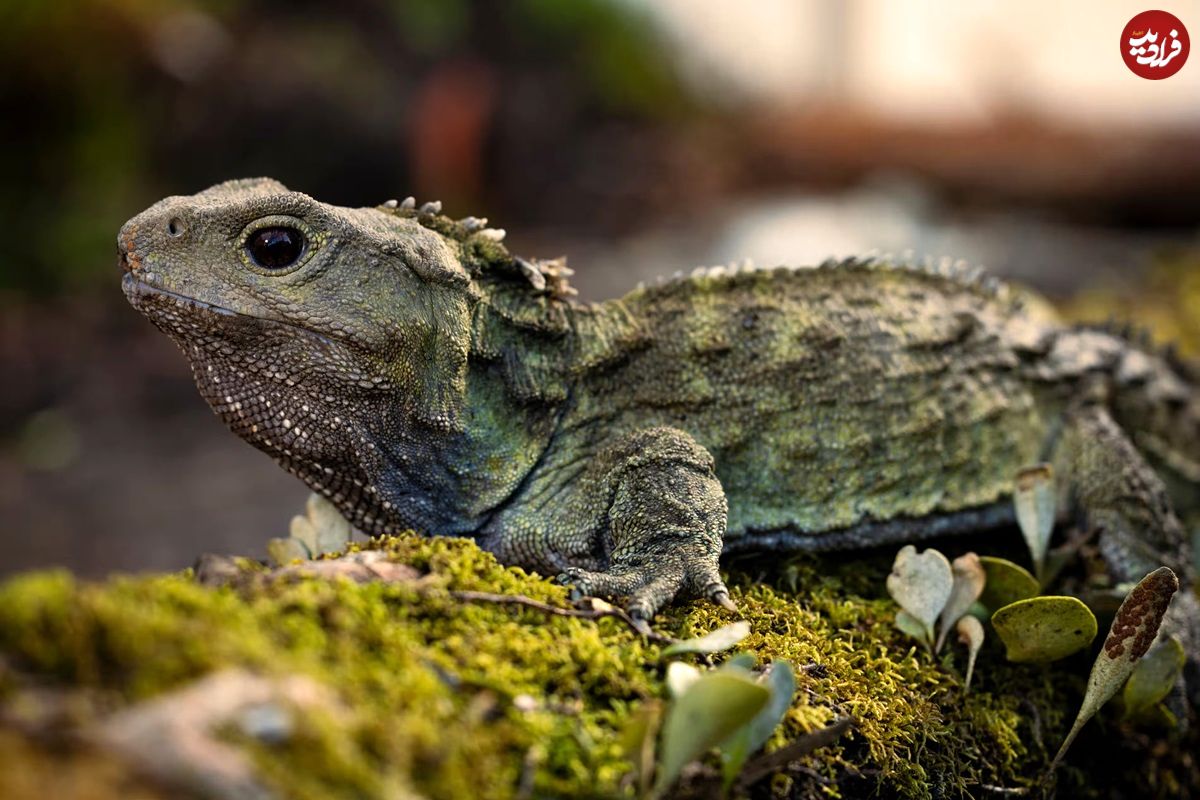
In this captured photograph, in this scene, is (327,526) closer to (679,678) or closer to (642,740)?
Result: (679,678)

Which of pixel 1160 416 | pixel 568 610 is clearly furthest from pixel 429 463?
pixel 1160 416

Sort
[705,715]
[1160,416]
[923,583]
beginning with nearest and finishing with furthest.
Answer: [705,715], [923,583], [1160,416]

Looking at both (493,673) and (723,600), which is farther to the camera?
(723,600)

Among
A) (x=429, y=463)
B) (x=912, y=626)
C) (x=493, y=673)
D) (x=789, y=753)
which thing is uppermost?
(x=429, y=463)

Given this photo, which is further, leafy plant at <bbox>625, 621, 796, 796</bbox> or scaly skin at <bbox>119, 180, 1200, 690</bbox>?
scaly skin at <bbox>119, 180, 1200, 690</bbox>

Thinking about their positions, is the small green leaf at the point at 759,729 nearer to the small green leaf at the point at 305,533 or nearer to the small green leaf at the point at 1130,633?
the small green leaf at the point at 1130,633

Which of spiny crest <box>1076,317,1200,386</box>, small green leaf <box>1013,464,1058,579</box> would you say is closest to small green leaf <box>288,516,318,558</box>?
small green leaf <box>1013,464,1058,579</box>

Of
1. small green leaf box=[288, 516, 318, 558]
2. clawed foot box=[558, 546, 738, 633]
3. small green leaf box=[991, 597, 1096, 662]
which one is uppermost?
small green leaf box=[288, 516, 318, 558]

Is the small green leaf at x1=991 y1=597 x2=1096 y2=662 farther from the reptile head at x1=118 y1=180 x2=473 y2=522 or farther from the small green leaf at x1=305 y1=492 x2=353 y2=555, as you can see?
the small green leaf at x1=305 y1=492 x2=353 y2=555
